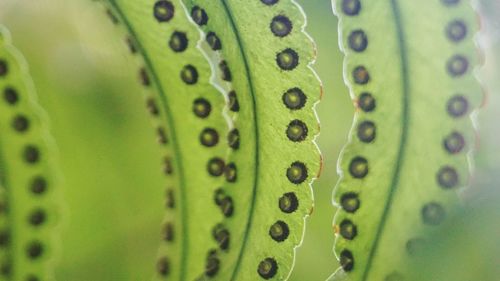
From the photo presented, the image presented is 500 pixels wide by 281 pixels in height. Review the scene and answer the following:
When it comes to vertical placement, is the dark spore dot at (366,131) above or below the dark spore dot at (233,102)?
below

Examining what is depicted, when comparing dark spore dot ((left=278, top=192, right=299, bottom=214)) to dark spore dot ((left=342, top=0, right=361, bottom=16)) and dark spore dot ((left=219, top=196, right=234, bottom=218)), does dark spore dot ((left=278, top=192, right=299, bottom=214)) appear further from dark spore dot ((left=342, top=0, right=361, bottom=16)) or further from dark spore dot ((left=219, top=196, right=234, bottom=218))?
dark spore dot ((left=342, top=0, right=361, bottom=16))

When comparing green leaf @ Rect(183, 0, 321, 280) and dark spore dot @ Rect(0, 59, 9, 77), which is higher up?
dark spore dot @ Rect(0, 59, 9, 77)

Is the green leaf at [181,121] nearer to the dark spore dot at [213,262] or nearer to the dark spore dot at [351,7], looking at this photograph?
the dark spore dot at [213,262]

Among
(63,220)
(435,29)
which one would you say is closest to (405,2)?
(435,29)

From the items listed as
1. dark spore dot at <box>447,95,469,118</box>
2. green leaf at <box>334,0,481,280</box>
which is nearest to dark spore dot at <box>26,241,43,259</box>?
green leaf at <box>334,0,481,280</box>

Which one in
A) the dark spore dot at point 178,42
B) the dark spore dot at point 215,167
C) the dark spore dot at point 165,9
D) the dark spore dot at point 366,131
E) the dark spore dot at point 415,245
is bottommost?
the dark spore dot at point 415,245

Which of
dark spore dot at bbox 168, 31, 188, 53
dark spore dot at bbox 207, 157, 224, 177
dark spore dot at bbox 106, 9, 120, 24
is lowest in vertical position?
dark spore dot at bbox 207, 157, 224, 177

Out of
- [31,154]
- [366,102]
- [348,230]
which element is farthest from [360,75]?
[31,154]

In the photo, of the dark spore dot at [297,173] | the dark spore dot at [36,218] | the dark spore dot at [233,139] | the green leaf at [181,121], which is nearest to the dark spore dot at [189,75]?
the green leaf at [181,121]
